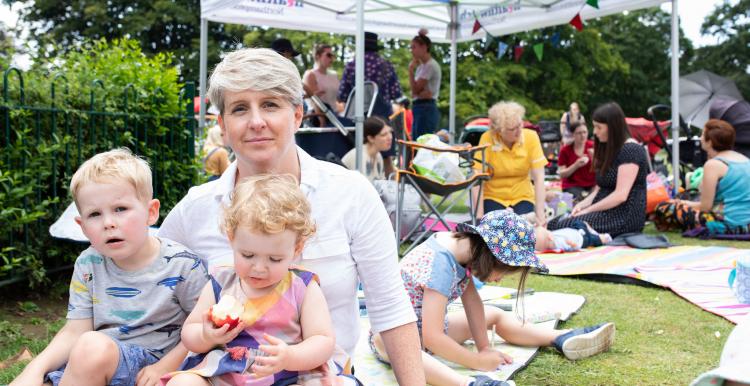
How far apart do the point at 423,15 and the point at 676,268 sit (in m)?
6.53

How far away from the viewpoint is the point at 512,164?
706 cm

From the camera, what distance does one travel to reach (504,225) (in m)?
3.13

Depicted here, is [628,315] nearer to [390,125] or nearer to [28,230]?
[28,230]

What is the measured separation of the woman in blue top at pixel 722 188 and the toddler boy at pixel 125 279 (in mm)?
6648

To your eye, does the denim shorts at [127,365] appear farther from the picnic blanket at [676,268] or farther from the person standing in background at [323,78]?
the person standing in background at [323,78]

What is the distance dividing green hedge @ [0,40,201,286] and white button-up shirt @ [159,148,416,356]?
7.45ft

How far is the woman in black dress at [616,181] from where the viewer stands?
7.12 m

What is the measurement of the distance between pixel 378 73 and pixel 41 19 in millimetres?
26388

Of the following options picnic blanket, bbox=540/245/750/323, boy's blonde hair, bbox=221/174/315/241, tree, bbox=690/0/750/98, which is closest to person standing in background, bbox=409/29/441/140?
picnic blanket, bbox=540/245/750/323

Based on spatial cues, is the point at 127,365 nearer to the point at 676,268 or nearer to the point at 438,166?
the point at 438,166

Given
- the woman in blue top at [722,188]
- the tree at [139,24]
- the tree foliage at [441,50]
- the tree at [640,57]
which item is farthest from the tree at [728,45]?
the woman in blue top at [722,188]

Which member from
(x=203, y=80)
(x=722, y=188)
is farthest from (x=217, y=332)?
(x=203, y=80)

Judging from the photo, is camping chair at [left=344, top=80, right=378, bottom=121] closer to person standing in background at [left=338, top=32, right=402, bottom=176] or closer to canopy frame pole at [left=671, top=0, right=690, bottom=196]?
person standing in background at [left=338, top=32, right=402, bottom=176]

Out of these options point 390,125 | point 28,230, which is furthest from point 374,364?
point 390,125
